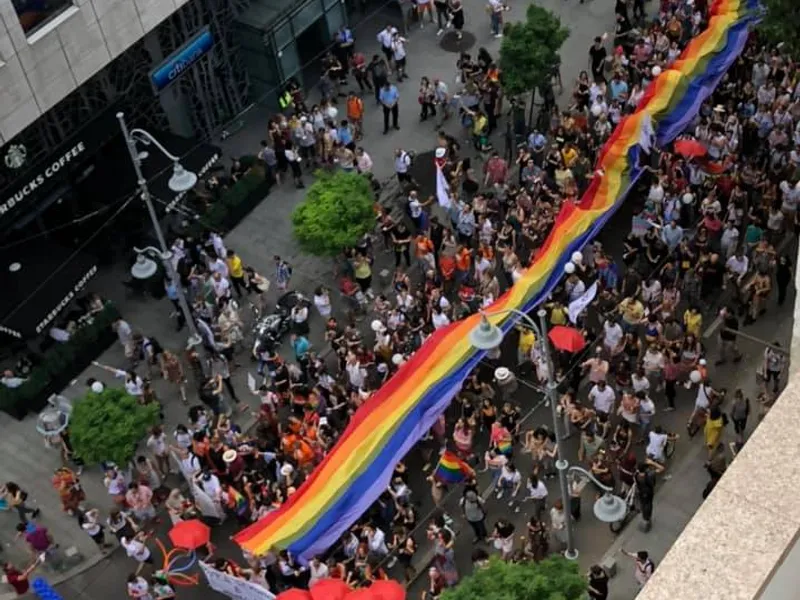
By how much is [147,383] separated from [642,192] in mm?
12094

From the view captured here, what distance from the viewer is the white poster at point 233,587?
2319cm

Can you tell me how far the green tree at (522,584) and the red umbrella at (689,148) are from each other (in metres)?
12.8

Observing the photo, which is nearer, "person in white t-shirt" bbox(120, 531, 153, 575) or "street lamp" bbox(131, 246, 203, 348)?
"person in white t-shirt" bbox(120, 531, 153, 575)

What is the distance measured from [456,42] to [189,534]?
18886 mm

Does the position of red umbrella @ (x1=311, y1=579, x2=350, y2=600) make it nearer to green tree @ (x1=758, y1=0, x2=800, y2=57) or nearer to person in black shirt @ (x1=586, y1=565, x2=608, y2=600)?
person in black shirt @ (x1=586, y1=565, x2=608, y2=600)

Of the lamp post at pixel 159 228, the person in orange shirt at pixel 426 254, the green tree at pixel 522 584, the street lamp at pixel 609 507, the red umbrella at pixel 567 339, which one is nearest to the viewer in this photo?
the green tree at pixel 522 584

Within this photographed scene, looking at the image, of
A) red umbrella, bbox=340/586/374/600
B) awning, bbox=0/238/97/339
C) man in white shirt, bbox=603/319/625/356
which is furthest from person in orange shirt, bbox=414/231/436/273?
red umbrella, bbox=340/586/374/600

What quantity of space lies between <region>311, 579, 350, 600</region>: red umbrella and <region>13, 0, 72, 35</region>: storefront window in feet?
43.9

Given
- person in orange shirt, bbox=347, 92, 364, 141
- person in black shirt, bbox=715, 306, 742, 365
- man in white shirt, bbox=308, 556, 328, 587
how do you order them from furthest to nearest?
person in orange shirt, bbox=347, 92, 364, 141, person in black shirt, bbox=715, 306, 742, 365, man in white shirt, bbox=308, 556, 328, 587

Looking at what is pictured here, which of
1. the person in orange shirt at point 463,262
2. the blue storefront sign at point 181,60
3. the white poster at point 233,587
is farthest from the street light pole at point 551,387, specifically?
the blue storefront sign at point 181,60

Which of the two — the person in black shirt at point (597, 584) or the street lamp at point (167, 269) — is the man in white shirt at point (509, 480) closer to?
the person in black shirt at point (597, 584)

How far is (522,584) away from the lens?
18.7 meters

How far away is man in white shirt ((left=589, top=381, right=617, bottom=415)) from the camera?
81.1 ft

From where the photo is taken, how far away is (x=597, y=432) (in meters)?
24.5
